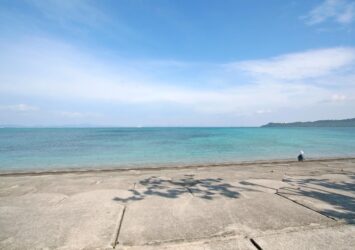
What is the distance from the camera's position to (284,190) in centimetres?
545

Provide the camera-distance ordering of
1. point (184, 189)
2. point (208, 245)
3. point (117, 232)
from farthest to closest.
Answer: point (184, 189), point (117, 232), point (208, 245)

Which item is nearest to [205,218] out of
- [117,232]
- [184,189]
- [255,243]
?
[255,243]

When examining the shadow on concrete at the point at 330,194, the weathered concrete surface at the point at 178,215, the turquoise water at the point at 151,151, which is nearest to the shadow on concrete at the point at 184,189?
the weathered concrete surface at the point at 178,215

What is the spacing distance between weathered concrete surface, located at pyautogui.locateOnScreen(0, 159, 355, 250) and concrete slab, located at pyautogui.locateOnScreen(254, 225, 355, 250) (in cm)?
1

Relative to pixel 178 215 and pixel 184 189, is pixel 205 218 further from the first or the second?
pixel 184 189

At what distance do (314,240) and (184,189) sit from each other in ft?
10.1

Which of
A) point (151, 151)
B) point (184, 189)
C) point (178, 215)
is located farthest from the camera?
point (151, 151)

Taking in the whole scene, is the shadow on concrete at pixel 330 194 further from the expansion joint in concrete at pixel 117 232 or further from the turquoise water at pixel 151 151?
the turquoise water at pixel 151 151

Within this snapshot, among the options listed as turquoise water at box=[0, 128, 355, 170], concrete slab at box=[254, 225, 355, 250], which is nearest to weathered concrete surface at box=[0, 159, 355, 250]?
concrete slab at box=[254, 225, 355, 250]

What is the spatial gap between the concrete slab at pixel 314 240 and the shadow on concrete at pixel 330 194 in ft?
1.98

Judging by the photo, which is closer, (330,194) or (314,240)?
(314,240)

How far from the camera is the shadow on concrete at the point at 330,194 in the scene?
3.94m

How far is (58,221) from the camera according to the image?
3662mm

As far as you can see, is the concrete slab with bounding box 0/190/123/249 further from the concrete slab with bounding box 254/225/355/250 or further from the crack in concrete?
the concrete slab with bounding box 254/225/355/250
